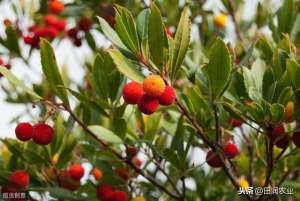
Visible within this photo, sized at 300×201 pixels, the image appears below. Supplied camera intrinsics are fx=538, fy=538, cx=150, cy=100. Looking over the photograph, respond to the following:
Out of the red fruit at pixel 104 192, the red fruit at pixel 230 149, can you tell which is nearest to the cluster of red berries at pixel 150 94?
the red fruit at pixel 230 149

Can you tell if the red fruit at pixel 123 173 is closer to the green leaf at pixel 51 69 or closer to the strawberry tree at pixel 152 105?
the strawberry tree at pixel 152 105

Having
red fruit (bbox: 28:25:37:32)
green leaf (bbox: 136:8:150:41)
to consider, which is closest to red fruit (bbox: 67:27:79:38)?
red fruit (bbox: 28:25:37:32)

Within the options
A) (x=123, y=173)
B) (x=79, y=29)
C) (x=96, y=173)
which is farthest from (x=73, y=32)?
(x=123, y=173)

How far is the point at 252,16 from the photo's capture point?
3.44m

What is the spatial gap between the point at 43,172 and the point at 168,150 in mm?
652

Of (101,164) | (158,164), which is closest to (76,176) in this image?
(101,164)

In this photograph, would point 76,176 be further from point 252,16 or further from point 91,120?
point 252,16

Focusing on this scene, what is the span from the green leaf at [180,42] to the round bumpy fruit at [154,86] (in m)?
0.09

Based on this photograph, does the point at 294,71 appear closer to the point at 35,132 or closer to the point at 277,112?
the point at 277,112

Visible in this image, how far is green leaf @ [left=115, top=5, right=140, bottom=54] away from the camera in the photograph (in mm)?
1341

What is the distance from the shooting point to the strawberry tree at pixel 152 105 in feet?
4.57

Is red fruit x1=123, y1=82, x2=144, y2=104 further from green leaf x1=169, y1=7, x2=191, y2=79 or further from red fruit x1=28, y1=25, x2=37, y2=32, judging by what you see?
red fruit x1=28, y1=25, x2=37, y2=32

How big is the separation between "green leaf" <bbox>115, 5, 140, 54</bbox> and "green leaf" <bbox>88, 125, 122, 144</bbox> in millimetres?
368

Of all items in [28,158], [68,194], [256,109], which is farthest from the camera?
[28,158]
